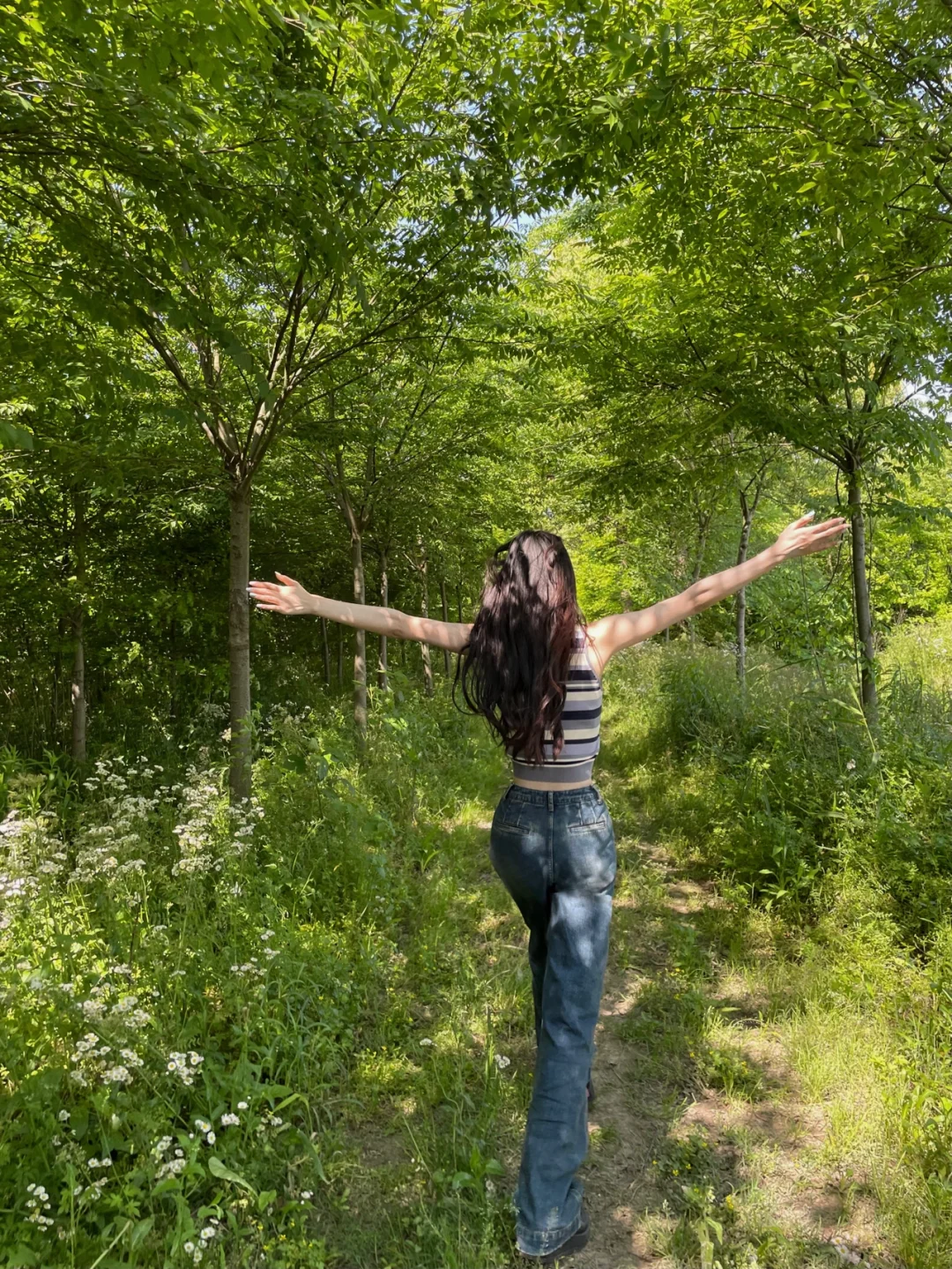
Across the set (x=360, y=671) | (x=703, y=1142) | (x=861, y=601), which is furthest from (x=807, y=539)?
(x=360, y=671)

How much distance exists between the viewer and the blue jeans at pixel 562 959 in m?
2.26

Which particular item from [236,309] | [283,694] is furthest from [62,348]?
[283,694]

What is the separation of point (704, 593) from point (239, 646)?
3.45 metres

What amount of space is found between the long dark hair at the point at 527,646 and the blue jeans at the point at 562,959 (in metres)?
0.23

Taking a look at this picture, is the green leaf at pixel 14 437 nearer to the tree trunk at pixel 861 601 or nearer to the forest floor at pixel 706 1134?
the forest floor at pixel 706 1134

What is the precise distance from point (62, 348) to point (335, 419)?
2891 mm

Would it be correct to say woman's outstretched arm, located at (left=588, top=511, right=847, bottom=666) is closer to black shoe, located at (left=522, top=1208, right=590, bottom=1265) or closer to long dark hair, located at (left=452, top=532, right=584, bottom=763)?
long dark hair, located at (left=452, top=532, right=584, bottom=763)

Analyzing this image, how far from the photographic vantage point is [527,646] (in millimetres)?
2395

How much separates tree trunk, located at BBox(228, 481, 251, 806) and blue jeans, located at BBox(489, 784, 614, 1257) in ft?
9.58

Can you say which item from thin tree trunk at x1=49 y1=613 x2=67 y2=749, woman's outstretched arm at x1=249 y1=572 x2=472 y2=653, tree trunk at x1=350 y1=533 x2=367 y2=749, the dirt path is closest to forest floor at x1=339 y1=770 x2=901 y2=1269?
the dirt path

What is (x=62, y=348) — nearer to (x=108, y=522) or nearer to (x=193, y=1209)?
(x=193, y=1209)

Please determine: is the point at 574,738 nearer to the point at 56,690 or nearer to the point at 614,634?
the point at 614,634

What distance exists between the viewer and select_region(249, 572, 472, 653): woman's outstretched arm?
2.47 m

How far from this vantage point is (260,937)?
3.30 m
